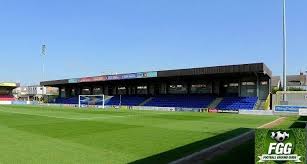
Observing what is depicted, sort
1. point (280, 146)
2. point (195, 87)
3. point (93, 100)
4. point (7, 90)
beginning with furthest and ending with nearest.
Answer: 1. point (7, 90)
2. point (93, 100)
3. point (195, 87)
4. point (280, 146)

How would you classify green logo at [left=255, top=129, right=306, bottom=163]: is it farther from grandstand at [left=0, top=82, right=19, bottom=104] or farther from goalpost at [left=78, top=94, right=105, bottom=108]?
grandstand at [left=0, top=82, right=19, bottom=104]

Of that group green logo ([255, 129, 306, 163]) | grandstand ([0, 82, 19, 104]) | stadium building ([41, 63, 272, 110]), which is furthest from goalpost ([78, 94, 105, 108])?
green logo ([255, 129, 306, 163])

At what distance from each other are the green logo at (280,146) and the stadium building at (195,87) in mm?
45563

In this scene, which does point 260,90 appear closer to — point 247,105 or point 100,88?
point 247,105

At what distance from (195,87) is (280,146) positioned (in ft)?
211

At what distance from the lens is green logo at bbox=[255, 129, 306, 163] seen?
717 cm

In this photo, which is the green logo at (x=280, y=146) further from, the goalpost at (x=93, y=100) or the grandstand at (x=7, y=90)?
the grandstand at (x=7, y=90)

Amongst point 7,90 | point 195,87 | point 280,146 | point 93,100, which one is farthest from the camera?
point 7,90

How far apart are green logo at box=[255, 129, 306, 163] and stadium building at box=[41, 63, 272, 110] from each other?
45.6m

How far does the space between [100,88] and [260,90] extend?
44.5m

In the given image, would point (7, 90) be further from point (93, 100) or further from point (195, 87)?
point (195, 87)

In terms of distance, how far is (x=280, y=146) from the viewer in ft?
23.6

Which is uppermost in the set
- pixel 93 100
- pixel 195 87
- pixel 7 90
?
pixel 195 87

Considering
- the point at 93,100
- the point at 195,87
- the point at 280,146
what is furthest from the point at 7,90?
the point at 280,146
